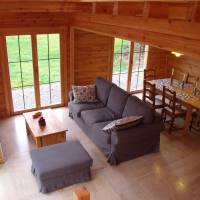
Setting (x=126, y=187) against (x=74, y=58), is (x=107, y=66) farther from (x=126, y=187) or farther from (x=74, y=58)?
(x=126, y=187)

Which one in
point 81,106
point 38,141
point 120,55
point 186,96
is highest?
point 120,55

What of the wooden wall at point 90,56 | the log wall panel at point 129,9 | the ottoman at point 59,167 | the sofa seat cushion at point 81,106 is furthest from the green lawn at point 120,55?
the ottoman at point 59,167

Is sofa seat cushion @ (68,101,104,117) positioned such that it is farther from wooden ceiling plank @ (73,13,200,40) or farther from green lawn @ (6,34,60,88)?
wooden ceiling plank @ (73,13,200,40)

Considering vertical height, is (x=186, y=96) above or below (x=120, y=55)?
below

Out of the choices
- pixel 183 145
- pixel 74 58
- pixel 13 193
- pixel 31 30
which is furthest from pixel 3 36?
pixel 183 145

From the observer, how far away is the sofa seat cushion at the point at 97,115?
4.76 meters

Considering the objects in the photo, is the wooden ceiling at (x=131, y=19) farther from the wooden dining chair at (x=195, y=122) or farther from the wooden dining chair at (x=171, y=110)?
the wooden dining chair at (x=195, y=122)

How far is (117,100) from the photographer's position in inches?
199

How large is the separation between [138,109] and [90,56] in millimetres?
2445

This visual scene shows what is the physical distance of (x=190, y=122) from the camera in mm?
5172

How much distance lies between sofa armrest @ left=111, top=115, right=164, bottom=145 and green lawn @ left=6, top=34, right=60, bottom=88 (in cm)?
273

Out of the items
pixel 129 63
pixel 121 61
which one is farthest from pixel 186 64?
pixel 121 61

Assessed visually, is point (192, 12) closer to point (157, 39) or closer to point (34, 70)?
point (157, 39)

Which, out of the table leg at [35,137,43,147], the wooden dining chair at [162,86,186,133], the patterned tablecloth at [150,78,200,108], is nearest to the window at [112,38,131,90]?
the patterned tablecloth at [150,78,200,108]
